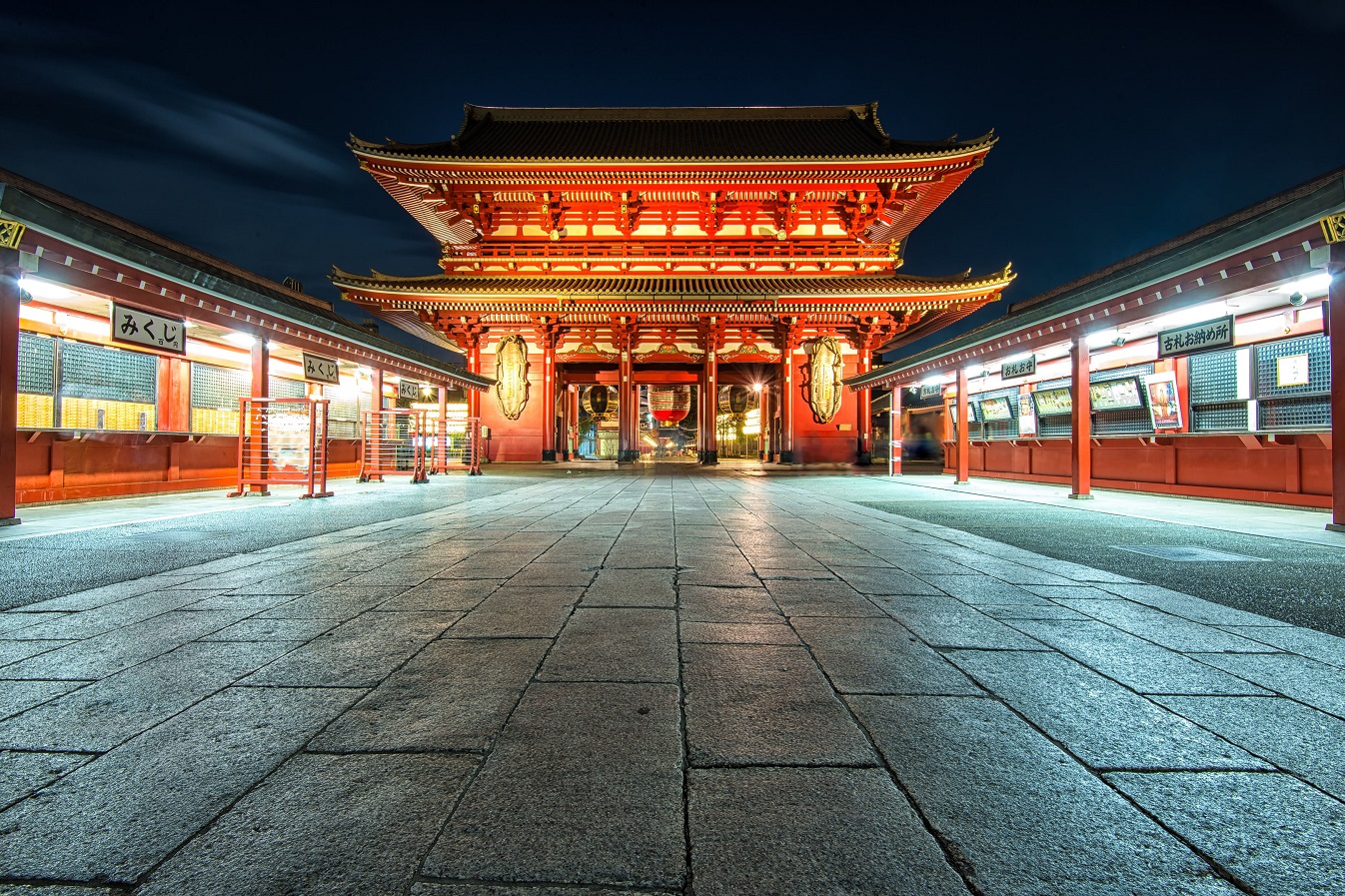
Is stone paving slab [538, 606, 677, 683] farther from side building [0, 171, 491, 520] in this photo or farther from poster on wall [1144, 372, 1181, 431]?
poster on wall [1144, 372, 1181, 431]

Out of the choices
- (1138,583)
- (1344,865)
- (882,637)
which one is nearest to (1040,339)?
(1138,583)

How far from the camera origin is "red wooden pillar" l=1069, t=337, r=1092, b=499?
8.19 metres

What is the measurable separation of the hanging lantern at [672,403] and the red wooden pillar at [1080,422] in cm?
1589

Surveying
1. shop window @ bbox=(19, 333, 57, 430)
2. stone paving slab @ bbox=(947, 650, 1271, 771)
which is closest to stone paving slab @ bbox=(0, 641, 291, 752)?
stone paving slab @ bbox=(947, 650, 1271, 771)

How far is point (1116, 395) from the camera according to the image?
9.22m

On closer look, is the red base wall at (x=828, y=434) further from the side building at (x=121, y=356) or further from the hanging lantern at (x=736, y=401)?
the side building at (x=121, y=356)

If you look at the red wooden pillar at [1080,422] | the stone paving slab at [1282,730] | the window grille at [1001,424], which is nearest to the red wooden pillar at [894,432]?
the window grille at [1001,424]

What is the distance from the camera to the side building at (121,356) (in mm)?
5223

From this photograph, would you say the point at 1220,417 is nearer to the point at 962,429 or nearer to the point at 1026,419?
the point at 1026,419

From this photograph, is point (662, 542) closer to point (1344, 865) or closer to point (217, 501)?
point (1344, 865)

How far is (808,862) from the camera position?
1.03m

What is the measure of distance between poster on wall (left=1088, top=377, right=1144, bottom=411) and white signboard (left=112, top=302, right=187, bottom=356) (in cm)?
1281

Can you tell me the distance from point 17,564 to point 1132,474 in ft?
43.4

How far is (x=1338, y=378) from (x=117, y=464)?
14.5 metres
